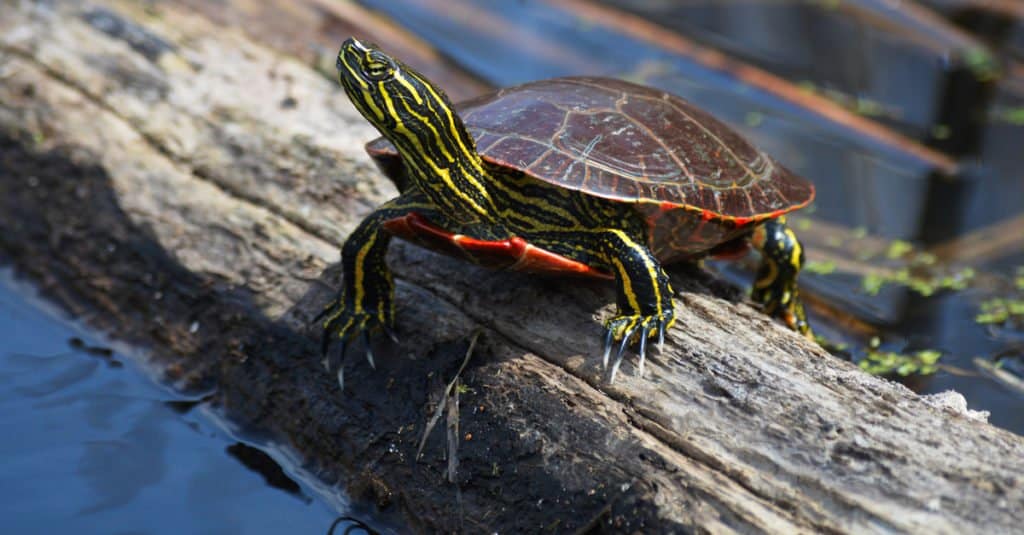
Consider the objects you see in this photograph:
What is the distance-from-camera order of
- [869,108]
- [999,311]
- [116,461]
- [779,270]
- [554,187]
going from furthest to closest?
1. [869,108]
2. [999,311]
3. [779,270]
4. [116,461]
5. [554,187]

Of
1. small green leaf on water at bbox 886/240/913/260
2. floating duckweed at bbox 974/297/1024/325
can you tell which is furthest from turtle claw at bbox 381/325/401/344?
small green leaf on water at bbox 886/240/913/260

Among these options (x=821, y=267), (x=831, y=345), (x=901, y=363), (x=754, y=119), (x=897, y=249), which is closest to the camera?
(x=901, y=363)

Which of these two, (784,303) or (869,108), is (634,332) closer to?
(784,303)

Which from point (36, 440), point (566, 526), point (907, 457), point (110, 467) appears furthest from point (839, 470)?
point (36, 440)

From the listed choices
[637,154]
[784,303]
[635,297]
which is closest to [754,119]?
[784,303]

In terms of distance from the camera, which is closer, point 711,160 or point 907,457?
point 907,457

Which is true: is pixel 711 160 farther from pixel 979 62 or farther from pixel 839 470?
pixel 979 62
